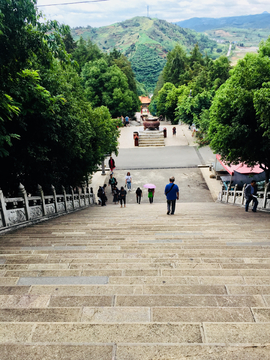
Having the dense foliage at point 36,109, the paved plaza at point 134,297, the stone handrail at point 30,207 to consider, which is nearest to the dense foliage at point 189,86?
the dense foliage at point 36,109

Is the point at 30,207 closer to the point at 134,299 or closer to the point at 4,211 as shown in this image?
the point at 4,211

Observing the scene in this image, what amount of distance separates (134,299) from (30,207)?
6.24 metres

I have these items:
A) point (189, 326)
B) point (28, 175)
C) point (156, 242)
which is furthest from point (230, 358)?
point (28, 175)

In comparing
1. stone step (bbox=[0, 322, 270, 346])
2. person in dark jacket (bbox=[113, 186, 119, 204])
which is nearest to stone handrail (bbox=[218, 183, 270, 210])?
person in dark jacket (bbox=[113, 186, 119, 204])

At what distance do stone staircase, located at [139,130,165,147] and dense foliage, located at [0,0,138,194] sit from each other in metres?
17.6

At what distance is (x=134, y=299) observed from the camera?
3580 millimetres

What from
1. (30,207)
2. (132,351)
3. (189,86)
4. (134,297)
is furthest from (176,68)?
(132,351)

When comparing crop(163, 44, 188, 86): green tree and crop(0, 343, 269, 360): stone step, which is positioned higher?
crop(163, 44, 188, 86): green tree

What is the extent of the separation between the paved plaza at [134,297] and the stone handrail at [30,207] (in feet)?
2.85

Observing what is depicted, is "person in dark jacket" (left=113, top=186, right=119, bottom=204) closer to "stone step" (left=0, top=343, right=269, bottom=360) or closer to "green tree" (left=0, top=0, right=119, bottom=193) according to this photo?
"green tree" (left=0, top=0, right=119, bottom=193)

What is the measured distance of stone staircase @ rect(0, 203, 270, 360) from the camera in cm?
267

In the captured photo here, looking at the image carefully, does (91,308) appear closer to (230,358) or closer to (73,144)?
(230,358)

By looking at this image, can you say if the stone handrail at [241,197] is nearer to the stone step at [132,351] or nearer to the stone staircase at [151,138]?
the stone step at [132,351]

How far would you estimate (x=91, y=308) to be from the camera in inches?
133
